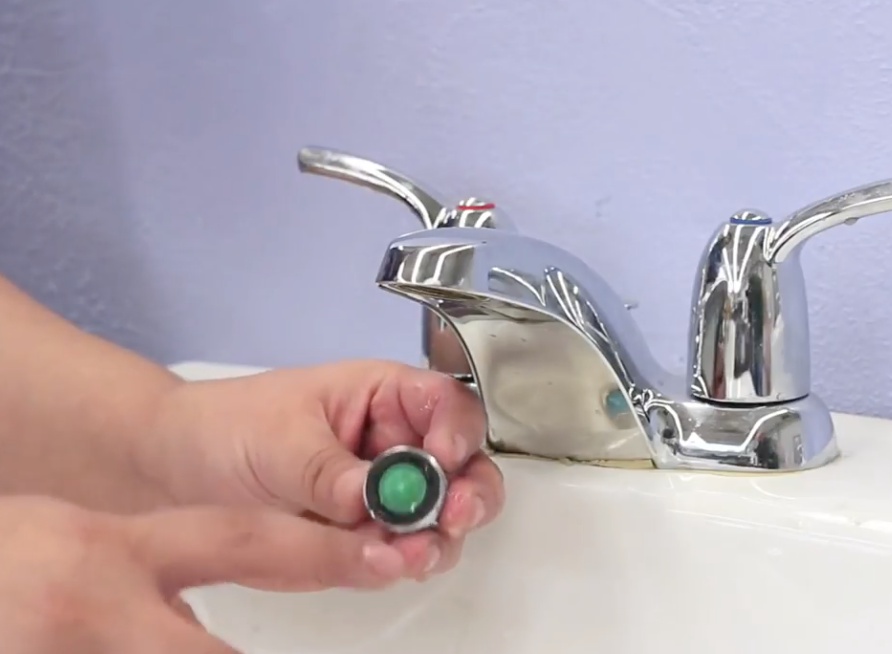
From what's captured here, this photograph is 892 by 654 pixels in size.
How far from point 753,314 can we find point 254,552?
0.20 metres

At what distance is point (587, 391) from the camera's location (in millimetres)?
367

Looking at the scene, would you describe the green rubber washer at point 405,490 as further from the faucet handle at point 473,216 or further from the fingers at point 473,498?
the faucet handle at point 473,216

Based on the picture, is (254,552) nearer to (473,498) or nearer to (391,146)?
(473,498)

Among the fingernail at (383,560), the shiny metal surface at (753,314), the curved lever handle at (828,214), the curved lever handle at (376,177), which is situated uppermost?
the curved lever handle at (376,177)

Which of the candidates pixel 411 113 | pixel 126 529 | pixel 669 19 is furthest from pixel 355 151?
pixel 126 529

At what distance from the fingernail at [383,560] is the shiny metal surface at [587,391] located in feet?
0.27

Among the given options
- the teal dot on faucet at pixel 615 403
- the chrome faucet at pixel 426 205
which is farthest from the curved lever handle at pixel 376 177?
the teal dot on faucet at pixel 615 403

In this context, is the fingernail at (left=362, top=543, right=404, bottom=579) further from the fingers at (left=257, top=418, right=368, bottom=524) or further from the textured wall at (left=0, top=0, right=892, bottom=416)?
the textured wall at (left=0, top=0, right=892, bottom=416)

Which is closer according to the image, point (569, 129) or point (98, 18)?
point (569, 129)

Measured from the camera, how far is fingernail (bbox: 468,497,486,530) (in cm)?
31

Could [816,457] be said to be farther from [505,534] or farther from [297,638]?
[297,638]

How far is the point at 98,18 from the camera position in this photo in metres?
0.53

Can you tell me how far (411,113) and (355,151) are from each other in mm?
39

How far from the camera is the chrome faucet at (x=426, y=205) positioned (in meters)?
0.39
